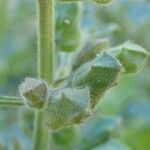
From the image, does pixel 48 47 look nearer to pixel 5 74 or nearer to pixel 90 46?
pixel 90 46

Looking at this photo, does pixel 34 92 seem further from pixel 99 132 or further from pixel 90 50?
pixel 99 132

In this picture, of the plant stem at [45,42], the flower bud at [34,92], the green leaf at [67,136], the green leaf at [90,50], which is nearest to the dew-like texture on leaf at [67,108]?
the flower bud at [34,92]

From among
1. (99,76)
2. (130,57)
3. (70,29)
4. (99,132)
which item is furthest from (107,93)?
(99,76)

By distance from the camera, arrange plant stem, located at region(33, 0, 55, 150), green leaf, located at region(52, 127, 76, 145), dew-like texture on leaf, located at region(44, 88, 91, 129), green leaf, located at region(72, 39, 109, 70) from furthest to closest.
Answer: green leaf, located at region(52, 127, 76, 145)
green leaf, located at region(72, 39, 109, 70)
plant stem, located at region(33, 0, 55, 150)
dew-like texture on leaf, located at region(44, 88, 91, 129)

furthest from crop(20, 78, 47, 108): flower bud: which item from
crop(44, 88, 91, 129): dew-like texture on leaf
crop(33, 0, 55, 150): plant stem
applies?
crop(33, 0, 55, 150): plant stem

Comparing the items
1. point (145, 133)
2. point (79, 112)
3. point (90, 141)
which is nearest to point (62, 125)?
point (79, 112)

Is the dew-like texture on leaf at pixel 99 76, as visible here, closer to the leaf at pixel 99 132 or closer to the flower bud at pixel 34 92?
the flower bud at pixel 34 92

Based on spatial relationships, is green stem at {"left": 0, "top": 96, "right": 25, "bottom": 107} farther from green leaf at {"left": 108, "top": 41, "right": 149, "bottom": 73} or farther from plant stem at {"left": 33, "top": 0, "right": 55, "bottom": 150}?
green leaf at {"left": 108, "top": 41, "right": 149, "bottom": 73}
